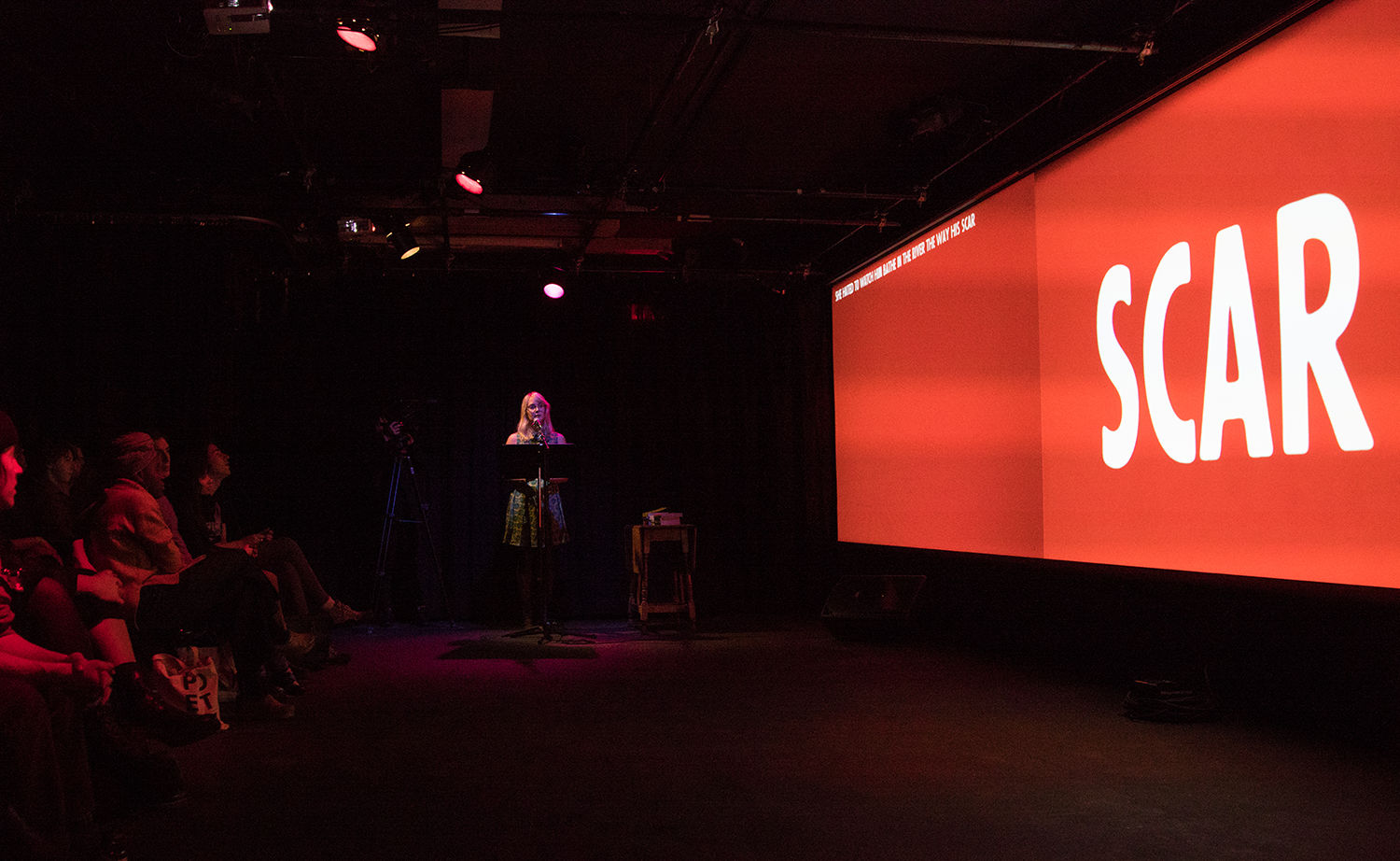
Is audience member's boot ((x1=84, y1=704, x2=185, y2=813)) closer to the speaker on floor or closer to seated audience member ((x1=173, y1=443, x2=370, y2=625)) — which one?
seated audience member ((x1=173, y1=443, x2=370, y2=625))

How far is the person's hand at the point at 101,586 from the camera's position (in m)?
3.11

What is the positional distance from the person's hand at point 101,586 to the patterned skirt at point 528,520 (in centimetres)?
345

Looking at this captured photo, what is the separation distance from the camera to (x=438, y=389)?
7.91m

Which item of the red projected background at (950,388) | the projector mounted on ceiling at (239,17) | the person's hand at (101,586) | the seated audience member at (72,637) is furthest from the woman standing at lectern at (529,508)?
the seated audience member at (72,637)

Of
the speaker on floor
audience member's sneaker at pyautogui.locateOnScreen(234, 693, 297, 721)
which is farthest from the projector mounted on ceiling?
the speaker on floor

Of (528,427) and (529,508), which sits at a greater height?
(528,427)

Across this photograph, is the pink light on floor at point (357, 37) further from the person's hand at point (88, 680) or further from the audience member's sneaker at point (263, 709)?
the person's hand at point (88, 680)

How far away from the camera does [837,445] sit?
8.01 m

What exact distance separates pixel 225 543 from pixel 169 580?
163cm

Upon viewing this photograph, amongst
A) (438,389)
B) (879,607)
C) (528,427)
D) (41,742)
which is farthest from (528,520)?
(41,742)

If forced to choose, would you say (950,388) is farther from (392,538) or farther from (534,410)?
(392,538)

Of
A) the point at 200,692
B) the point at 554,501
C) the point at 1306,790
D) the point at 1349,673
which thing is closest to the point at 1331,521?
the point at 1349,673

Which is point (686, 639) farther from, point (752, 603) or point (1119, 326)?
point (1119, 326)

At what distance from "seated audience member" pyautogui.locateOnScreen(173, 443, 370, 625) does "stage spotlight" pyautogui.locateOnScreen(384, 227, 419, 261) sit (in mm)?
2210
